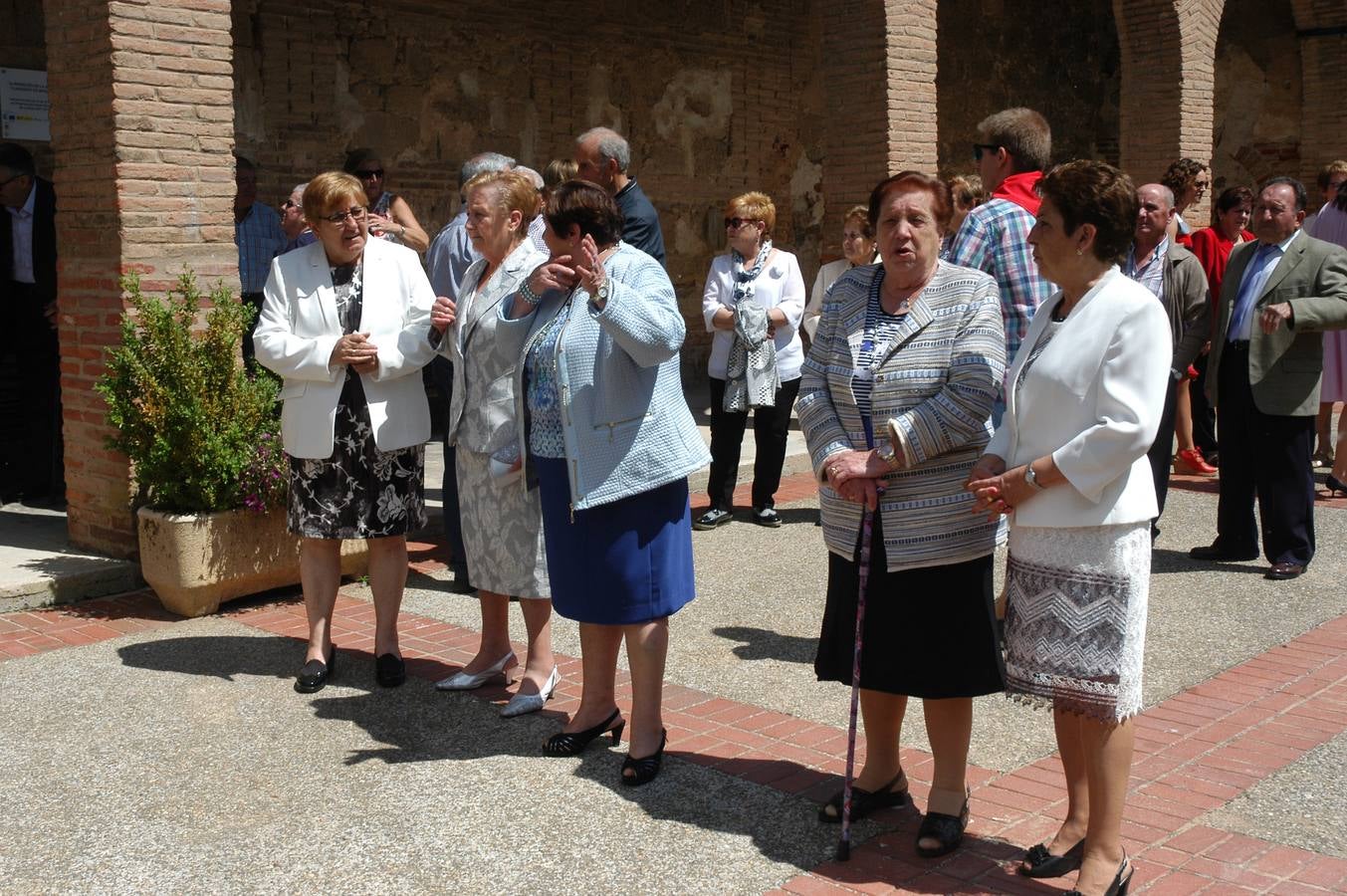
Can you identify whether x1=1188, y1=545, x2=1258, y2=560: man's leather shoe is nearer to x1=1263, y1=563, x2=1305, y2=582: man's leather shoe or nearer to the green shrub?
x1=1263, y1=563, x2=1305, y2=582: man's leather shoe

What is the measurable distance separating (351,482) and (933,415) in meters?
2.57

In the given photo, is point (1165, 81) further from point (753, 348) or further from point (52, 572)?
point (52, 572)

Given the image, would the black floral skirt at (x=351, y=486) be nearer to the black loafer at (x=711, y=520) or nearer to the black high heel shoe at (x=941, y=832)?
the black high heel shoe at (x=941, y=832)

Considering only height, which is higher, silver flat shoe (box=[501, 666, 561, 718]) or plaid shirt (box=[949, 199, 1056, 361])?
plaid shirt (box=[949, 199, 1056, 361])

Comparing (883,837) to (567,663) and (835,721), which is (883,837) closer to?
(835,721)

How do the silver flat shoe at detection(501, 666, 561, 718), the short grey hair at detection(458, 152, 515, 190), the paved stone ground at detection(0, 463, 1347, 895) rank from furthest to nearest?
the short grey hair at detection(458, 152, 515, 190), the silver flat shoe at detection(501, 666, 561, 718), the paved stone ground at detection(0, 463, 1347, 895)

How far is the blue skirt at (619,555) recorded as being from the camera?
14.4 feet

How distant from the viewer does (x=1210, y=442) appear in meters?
10.8

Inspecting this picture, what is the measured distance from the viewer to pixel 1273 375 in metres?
7.19

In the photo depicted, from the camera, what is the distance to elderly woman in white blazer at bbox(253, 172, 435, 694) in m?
5.32

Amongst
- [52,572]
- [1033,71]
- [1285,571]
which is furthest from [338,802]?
[1033,71]

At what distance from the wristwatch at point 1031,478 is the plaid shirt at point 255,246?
6.08 m

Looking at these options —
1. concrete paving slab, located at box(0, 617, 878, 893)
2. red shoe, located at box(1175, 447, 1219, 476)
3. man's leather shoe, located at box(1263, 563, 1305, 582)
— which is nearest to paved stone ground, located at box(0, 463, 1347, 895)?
concrete paving slab, located at box(0, 617, 878, 893)

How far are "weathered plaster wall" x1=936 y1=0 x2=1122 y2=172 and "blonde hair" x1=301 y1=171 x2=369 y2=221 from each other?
11793 millimetres
